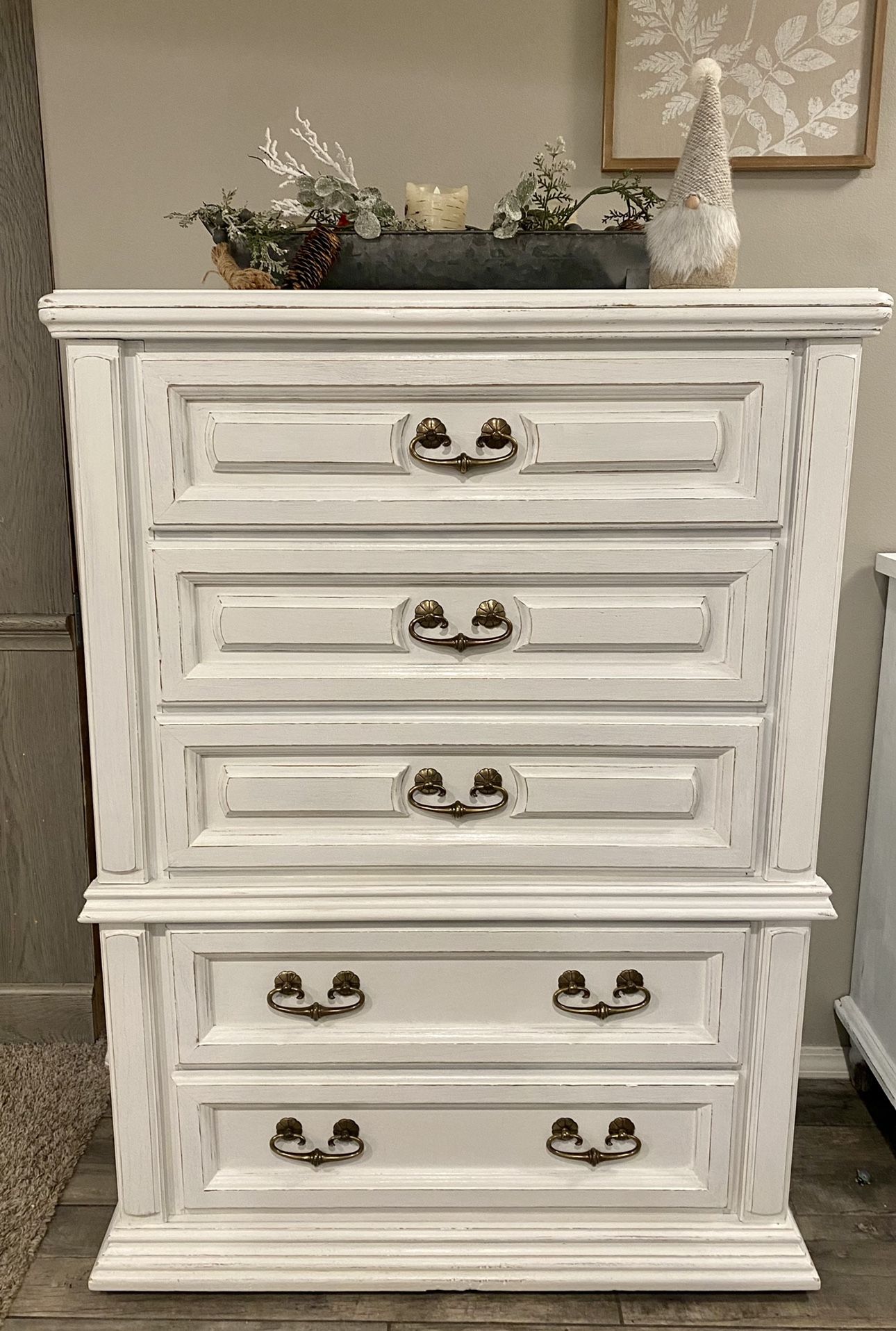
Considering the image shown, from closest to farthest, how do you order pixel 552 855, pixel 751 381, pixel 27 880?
pixel 751 381
pixel 552 855
pixel 27 880

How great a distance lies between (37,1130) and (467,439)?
4.50 ft

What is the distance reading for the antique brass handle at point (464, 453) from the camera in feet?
3.94

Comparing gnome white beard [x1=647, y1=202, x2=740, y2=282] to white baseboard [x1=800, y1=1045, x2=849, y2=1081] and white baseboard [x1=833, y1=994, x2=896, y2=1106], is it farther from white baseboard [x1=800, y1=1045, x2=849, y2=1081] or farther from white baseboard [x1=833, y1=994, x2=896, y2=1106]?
white baseboard [x1=800, y1=1045, x2=849, y2=1081]

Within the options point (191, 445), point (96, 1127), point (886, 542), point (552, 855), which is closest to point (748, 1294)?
point (552, 855)

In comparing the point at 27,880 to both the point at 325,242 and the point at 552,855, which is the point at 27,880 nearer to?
the point at 552,855

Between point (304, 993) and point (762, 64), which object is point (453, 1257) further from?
point (762, 64)

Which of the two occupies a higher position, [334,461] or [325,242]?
[325,242]

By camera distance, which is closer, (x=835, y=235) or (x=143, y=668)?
(x=143, y=668)

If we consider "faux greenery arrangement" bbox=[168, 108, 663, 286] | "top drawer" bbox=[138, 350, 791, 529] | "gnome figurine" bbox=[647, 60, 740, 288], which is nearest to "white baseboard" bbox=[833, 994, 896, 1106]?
"top drawer" bbox=[138, 350, 791, 529]

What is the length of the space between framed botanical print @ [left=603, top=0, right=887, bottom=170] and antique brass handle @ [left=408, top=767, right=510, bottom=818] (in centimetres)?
102

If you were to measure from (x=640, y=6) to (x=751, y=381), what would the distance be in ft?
2.55

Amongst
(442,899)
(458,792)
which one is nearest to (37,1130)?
(442,899)

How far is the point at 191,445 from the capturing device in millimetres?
1215

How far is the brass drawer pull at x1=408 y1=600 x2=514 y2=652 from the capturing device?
1247mm
